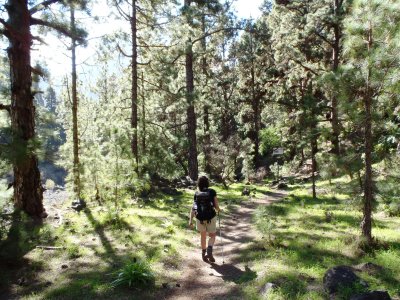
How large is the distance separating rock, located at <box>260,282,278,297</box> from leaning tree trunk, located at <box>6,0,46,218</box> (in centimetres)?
598

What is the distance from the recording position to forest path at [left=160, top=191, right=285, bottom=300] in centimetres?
609

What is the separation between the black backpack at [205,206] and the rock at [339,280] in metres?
2.65

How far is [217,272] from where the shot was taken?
7.06 meters

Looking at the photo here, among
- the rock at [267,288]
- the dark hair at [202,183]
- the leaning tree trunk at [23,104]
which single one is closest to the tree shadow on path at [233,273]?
the rock at [267,288]

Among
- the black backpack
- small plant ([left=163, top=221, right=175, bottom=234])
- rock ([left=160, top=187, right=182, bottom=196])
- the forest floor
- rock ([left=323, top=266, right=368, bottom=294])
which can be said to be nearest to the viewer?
rock ([left=323, top=266, right=368, bottom=294])

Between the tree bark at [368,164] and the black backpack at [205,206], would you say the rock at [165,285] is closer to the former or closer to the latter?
the black backpack at [205,206]

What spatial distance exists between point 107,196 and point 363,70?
8556 millimetres

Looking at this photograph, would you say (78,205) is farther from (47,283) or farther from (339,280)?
(339,280)

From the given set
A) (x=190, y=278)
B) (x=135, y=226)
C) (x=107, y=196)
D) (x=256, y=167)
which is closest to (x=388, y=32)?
(x=190, y=278)

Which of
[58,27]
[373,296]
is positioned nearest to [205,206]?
Result: [373,296]

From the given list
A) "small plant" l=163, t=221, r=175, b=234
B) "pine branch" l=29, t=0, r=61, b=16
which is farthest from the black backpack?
"pine branch" l=29, t=0, r=61, b=16

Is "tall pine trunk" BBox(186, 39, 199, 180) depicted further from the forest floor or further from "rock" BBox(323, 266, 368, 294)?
"rock" BBox(323, 266, 368, 294)

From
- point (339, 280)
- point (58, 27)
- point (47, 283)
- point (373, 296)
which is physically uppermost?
point (58, 27)

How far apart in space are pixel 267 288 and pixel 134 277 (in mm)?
2363
